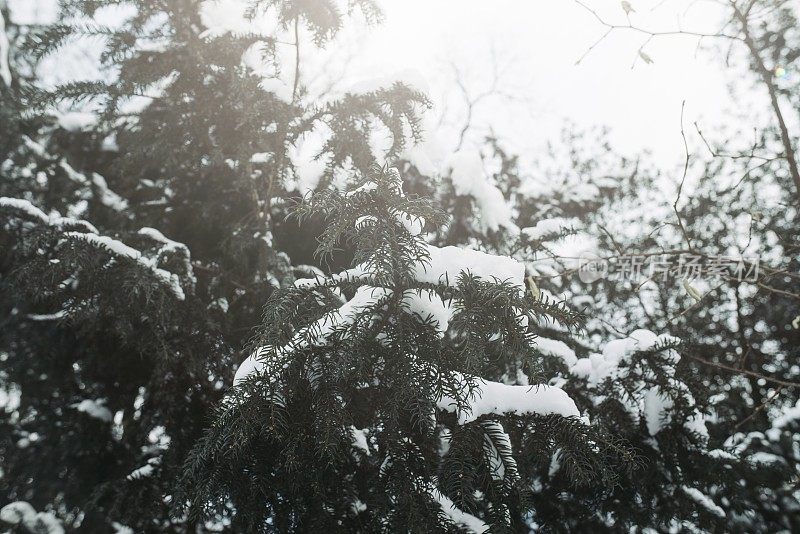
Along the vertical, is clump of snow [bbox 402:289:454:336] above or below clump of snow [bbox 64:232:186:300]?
below

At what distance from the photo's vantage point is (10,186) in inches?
138

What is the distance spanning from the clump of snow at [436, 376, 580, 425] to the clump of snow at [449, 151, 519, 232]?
1.83 m

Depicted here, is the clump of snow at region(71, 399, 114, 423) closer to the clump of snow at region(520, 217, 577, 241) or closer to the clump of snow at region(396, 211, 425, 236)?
the clump of snow at region(396, 211, 425, 236)

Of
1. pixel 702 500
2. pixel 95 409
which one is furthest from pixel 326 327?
pixel 95 409

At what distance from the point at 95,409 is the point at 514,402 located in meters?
2.68

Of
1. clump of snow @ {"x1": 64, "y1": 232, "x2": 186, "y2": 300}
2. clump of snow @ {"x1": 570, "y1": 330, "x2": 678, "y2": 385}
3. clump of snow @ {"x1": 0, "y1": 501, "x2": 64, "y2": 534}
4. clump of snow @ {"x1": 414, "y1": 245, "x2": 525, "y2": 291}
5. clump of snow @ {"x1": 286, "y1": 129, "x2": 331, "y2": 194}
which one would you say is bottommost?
clump of snow @ {"x1": 0, "y1": 501, "x2": 64, "y2": 534}

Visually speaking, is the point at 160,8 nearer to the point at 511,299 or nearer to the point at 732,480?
the point at 511,299

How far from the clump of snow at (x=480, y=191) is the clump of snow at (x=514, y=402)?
72.1 inches

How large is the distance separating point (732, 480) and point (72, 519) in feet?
11.4

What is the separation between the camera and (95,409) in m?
2.98

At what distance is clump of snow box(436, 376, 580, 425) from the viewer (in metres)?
1.55

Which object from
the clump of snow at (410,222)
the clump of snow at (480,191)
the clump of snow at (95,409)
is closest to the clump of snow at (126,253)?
the clump of snow at (95,409)

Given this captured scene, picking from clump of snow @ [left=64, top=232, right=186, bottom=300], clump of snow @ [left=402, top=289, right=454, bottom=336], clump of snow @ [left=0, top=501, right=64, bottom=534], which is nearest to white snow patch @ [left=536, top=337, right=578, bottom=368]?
clump of snow @ [left=402, top=289, right=454, bottom=336]

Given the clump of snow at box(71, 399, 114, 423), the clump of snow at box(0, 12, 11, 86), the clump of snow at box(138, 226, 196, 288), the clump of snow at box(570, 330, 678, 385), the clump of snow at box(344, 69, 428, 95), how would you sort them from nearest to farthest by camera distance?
the clump of snow at box(570, 330, 678, 385)
the clump of snow at box(138, 226, 196, 288)
the clump of snow at box(344, 69, 428, 95)
the clump of snow at box(71, 399, 114, 423)
the clump of snow at box(0, 12, 11, 86)
